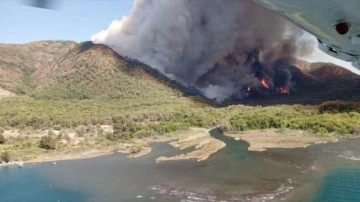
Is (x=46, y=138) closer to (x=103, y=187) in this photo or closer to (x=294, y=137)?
(x=103, y=187)

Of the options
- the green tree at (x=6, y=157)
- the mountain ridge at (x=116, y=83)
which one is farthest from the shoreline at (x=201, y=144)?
the mountain ridge at (x=116, y=83)

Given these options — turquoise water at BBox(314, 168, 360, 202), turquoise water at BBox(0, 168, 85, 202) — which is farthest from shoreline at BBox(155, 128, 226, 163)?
turquoise water at BBox(314, 168, 360, 202)

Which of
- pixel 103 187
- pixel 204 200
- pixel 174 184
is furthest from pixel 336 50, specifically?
pixel 103 187

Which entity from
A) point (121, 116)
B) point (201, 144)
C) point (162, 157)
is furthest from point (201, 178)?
point (121, 116)

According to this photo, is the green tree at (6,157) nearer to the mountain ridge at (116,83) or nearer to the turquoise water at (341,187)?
the turquoise water at (341,187)

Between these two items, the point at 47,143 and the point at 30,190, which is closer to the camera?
the point at 30,190

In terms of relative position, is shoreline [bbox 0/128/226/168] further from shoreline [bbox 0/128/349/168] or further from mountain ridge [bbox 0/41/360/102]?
mountain ridge [bbox 0/41/360/102]

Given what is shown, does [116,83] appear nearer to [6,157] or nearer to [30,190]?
[6,157]

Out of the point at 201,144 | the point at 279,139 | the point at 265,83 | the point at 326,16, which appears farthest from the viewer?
the point at 265,83

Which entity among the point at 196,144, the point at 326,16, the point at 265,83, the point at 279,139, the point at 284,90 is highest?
the point at 265,83
